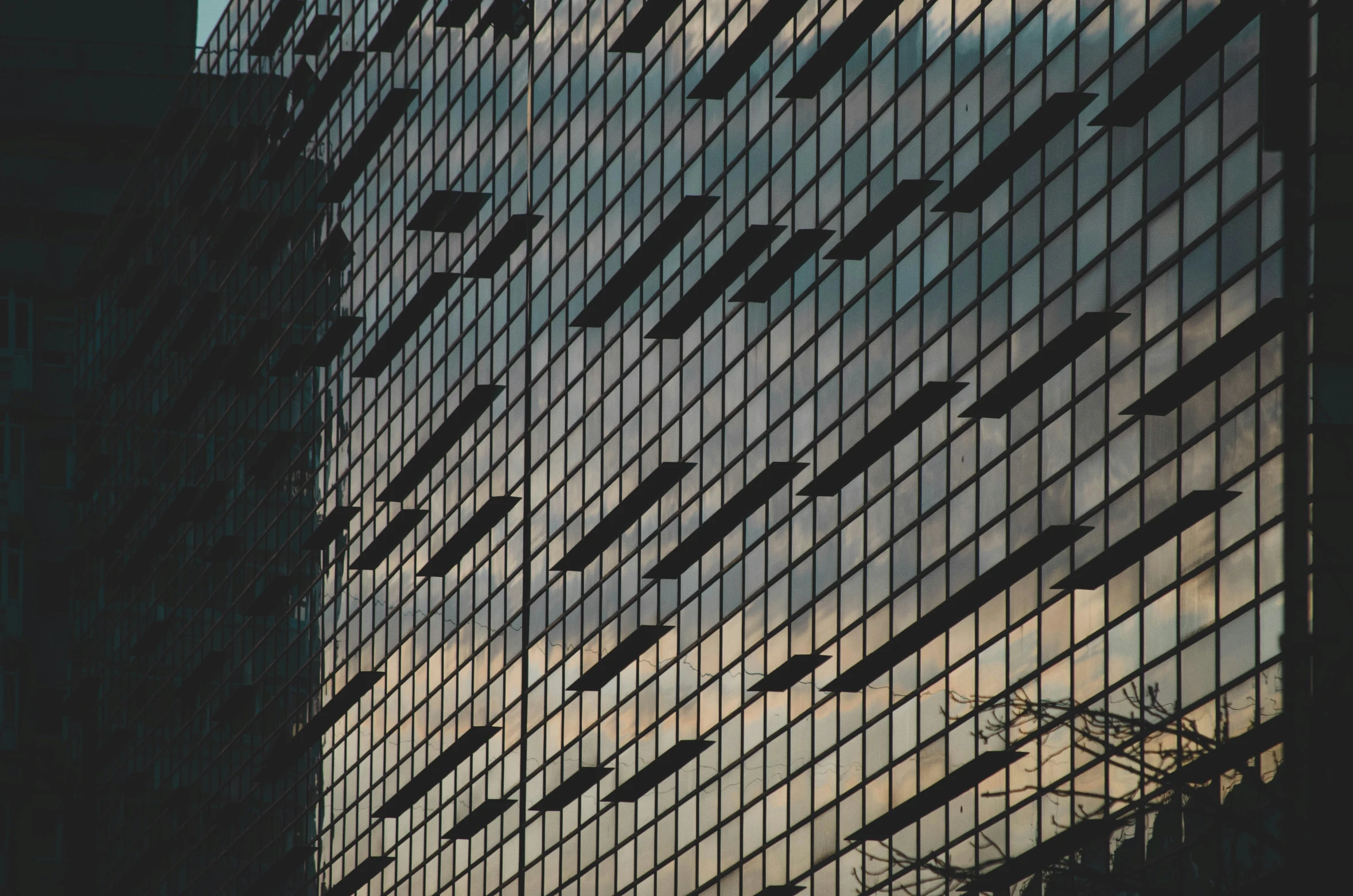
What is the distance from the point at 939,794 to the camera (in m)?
52.9

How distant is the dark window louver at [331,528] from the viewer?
91.0 m

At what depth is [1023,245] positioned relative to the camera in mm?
51406

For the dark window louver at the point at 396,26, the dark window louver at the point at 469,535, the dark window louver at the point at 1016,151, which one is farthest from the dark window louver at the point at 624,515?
the dark window louver at the point at 396,26

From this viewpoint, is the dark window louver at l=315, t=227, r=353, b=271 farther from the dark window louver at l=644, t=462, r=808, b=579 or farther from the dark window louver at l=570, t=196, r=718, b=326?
the dark window louver at l=644, t=462, r=808, b=579

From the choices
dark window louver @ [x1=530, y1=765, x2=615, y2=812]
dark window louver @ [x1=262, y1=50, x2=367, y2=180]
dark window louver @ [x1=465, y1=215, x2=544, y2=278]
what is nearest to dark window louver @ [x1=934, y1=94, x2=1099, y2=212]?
dark window louver @ [x1=530, y1=765, x2=615, y2=812]

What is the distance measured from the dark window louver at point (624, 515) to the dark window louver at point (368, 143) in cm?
2122

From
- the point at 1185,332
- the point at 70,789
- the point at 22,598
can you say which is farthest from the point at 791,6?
the point at 22,598

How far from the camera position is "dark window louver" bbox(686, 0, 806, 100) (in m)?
61.4

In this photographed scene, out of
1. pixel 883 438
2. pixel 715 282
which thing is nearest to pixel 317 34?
pixel 715 282

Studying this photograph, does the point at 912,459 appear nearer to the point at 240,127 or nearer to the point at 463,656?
the point at 463,656

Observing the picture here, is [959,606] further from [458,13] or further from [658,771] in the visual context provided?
[458,13]

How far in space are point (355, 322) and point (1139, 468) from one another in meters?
50.3

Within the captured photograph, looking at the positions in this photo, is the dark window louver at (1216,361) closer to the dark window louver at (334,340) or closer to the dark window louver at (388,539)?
the dark window louver at (388,539)

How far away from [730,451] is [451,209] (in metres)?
21.5
